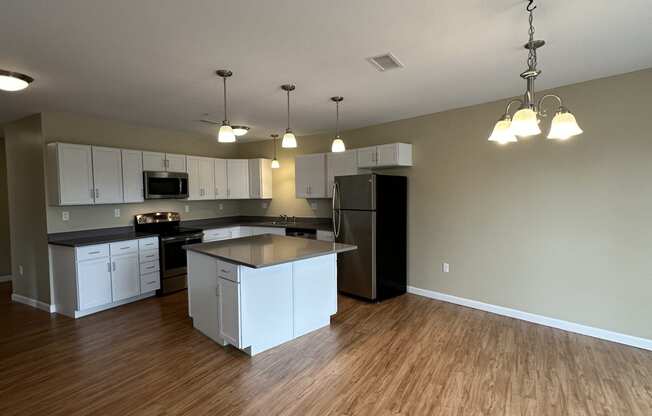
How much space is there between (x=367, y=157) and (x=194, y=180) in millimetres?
2893

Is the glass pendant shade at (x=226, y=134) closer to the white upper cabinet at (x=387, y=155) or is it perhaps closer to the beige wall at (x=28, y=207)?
the white upper cabinet at (x=387, y=155)

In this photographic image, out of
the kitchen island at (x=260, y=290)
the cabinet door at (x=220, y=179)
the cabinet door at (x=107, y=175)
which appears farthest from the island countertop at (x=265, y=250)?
the cabinet door at (x=220, y=179)

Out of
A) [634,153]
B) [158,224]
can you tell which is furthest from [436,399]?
[158,224]

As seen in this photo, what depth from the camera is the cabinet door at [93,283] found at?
3834mm

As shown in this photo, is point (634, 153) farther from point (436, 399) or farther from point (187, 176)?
point (187, 176)

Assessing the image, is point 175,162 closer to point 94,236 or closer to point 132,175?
point 132,175

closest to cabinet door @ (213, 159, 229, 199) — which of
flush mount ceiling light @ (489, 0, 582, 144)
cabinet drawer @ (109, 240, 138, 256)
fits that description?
cabinet drawer @ (109, 240, 138, 256)

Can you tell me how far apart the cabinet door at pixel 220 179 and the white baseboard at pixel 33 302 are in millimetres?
2698

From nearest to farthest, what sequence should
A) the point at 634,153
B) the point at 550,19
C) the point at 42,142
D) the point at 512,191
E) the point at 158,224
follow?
the point at 550,19 → the point at 634,153 → the point at 512,191 → the point at 42,142 → the point at 158,224

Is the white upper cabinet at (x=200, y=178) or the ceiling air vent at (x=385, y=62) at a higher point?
the ceiling air vent at (x=385, y=62)

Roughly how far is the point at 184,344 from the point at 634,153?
4.53m

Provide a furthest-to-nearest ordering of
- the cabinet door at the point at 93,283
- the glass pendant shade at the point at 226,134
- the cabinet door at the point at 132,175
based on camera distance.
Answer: the cabinet door at the point at 132,175, the cabinet door at the point at 93,283, the glass pendant shade at the point at 226,134

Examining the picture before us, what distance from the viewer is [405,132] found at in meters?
4.62

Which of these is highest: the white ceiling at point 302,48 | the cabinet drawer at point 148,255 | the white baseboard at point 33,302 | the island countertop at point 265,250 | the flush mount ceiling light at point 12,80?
the white ceiling at point 302,48
